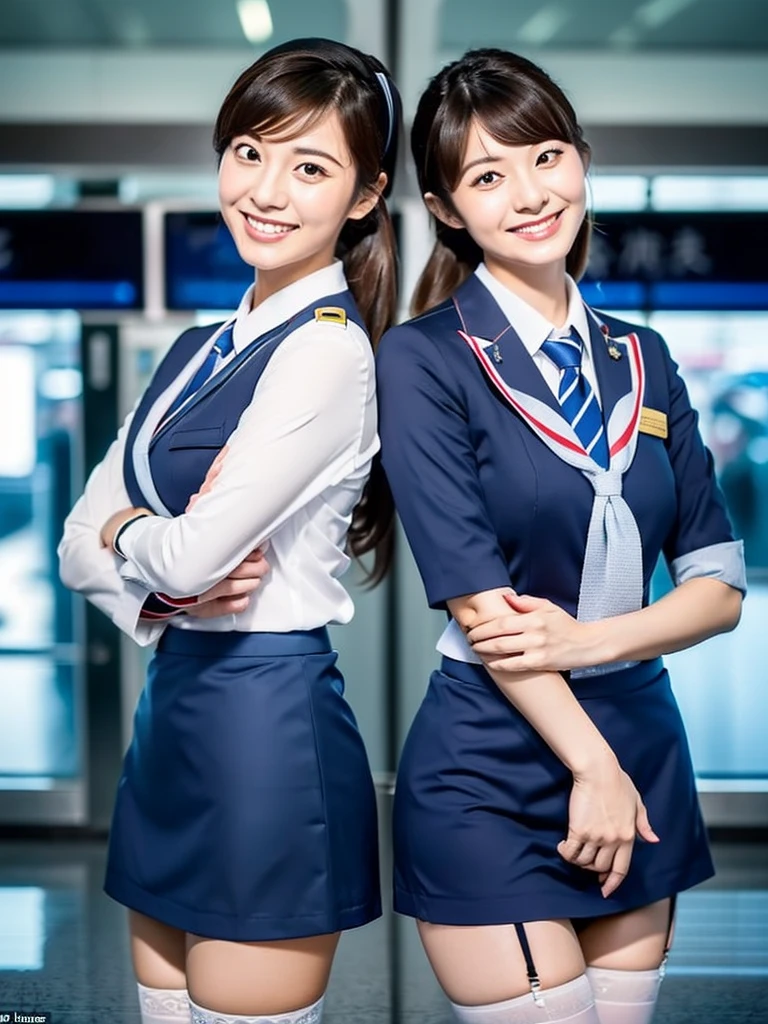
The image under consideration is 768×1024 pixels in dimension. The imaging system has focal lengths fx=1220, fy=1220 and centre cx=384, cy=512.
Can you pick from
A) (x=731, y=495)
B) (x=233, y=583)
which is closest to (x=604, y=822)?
(x=233, y=583)

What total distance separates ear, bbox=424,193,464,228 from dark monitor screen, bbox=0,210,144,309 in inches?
110

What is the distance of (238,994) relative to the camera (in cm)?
151

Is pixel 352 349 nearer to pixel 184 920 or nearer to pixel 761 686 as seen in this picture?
pixel 184 920

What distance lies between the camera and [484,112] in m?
1.56

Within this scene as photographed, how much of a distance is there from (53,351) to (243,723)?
325 cm

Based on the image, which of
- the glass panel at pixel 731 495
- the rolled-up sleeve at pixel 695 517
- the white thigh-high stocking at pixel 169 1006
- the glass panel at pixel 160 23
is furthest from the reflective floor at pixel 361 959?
the glass panel at pixel 160 23

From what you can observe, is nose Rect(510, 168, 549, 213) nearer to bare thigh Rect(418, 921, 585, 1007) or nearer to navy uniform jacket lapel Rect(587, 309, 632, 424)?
navy uniform jacket lapel Rect(587, 309, 632, 424)

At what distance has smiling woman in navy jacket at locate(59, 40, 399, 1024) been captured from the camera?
4.90ft

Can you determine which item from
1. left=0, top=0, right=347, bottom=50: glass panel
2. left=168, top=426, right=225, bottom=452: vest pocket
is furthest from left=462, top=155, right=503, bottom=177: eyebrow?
left=0, top=0, right=347, bottom=50: glass panel

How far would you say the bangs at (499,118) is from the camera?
154 cm

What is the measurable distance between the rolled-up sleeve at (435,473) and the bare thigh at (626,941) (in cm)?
49

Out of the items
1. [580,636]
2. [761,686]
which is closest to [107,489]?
[580,636]

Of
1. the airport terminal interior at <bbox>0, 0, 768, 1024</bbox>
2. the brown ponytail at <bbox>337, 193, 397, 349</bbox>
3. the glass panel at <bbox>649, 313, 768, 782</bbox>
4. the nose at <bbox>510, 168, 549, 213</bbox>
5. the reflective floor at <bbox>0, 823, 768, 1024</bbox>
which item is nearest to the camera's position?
the nose at <bbox>510, 168, 549, 213</bbox>

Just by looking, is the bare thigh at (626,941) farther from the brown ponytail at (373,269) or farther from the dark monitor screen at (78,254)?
the dark monitor screen at (78,254)
